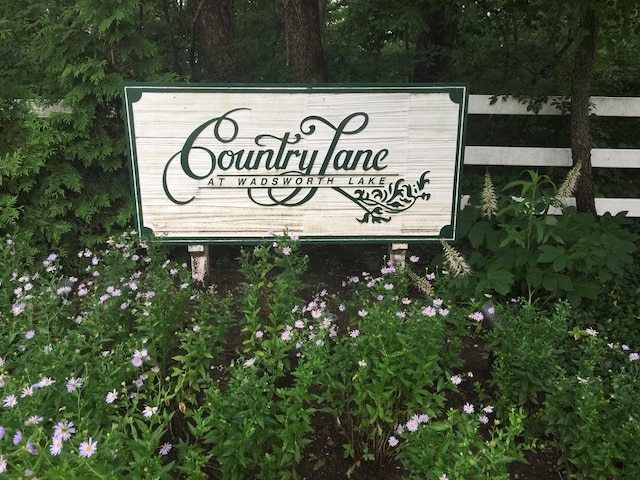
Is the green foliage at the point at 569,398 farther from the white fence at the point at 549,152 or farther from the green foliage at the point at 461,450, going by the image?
the white fence at the point at 549,152

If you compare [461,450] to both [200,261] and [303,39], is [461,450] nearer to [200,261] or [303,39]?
[200,261]

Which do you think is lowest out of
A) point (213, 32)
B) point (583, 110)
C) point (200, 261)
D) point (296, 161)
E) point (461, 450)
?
point (200, 261)

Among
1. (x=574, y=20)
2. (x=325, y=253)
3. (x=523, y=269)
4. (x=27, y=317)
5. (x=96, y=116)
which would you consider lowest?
(x=325, y=253)

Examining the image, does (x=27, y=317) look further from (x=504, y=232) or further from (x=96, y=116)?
(x=504, y=232)

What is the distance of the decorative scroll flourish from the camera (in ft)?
12.1

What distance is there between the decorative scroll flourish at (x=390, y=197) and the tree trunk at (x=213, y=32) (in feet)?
8.02

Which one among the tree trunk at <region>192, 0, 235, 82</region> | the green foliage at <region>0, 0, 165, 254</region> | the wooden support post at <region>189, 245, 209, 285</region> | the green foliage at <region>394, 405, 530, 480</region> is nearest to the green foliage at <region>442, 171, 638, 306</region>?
the green foliage at <region>394, 405, 530, 480</region>

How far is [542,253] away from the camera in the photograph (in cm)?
343

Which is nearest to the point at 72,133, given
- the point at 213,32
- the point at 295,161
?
the point at 295,161

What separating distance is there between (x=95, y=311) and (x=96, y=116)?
213 cm

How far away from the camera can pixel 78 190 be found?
4.05 m

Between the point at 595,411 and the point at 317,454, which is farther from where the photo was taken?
the point at 317,454

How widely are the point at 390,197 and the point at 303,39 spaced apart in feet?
5.91

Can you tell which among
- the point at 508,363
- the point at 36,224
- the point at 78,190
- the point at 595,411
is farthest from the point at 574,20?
the point at 36,224
